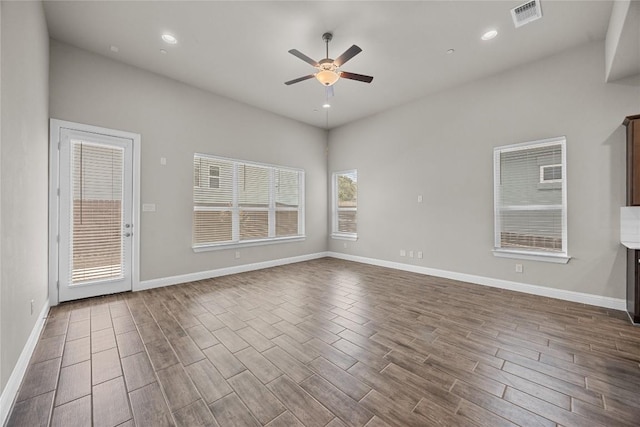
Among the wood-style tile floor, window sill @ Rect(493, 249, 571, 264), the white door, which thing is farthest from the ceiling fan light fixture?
window sill @ Rect(493, 249, 571, 264)

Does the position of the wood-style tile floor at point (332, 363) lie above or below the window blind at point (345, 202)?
below

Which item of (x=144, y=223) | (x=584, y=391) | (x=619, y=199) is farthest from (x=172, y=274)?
(x=619, y=199)

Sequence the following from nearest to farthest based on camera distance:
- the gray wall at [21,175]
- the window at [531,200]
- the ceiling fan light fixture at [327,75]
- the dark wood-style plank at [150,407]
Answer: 1. the dark wood-style plank at [150,407]
2. the gray wall at [21,175]
3. the ceiling fan light fixture at [327,75]
4. the window at [531,200]

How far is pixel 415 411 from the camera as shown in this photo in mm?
1590

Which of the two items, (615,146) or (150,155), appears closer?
(615,146)

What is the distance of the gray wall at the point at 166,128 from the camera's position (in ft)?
11.7

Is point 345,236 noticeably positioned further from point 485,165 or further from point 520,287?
point 520,287

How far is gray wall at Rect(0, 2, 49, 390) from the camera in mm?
1704

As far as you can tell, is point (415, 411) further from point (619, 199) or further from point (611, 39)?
point (611, 39)

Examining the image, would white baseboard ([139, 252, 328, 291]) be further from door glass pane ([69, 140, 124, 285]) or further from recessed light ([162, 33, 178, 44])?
recessed light ([162, 33, 178, 44])

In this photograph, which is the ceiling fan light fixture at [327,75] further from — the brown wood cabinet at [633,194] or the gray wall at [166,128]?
the brown wood cabinet at [633,194]

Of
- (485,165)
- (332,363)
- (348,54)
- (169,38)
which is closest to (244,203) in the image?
(169,38)

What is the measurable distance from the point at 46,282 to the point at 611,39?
732 centimetres

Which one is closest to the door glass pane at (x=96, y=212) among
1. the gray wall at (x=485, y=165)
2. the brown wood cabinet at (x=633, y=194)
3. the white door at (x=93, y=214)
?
the white door at (x=93, y=214)
